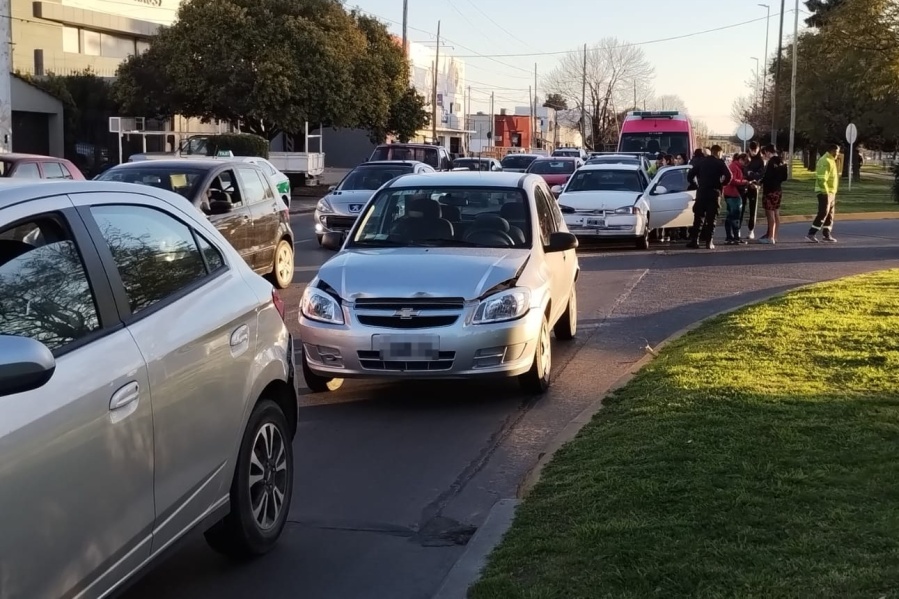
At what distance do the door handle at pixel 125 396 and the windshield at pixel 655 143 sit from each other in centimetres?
3077

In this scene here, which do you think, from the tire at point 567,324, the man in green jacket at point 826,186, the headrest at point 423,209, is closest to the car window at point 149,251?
the headrest at point 423,209

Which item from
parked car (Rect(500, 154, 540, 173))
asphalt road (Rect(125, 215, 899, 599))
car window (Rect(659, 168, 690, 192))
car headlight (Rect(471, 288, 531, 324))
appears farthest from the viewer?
parked car (Rect(500, 154, 540, 173))

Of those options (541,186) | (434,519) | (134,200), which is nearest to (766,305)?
(541,186)

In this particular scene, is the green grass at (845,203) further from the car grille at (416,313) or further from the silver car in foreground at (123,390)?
the silver car in foreground at (123,390)

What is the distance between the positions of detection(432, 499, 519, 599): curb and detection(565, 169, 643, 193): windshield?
15918mm

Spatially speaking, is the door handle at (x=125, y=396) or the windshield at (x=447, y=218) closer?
the door handle at (x=125, y=396)

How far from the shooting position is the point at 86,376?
11.6ft

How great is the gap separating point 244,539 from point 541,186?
5.99 meters

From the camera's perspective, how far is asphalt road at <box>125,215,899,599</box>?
4.93m

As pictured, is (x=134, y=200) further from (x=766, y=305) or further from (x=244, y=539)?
(x=766, y=305)

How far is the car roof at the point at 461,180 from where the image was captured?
375 inches

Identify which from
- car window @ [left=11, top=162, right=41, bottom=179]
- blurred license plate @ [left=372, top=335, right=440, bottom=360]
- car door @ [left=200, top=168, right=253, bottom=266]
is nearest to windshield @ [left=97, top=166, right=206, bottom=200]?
car door @ [left=200, top=168, right=253, bottom=266]

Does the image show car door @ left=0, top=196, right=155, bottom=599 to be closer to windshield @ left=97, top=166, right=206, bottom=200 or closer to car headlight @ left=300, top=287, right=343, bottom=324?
car headlight @ left=300, top=287, right=343, bottom=324

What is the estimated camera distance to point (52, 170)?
16.8m
